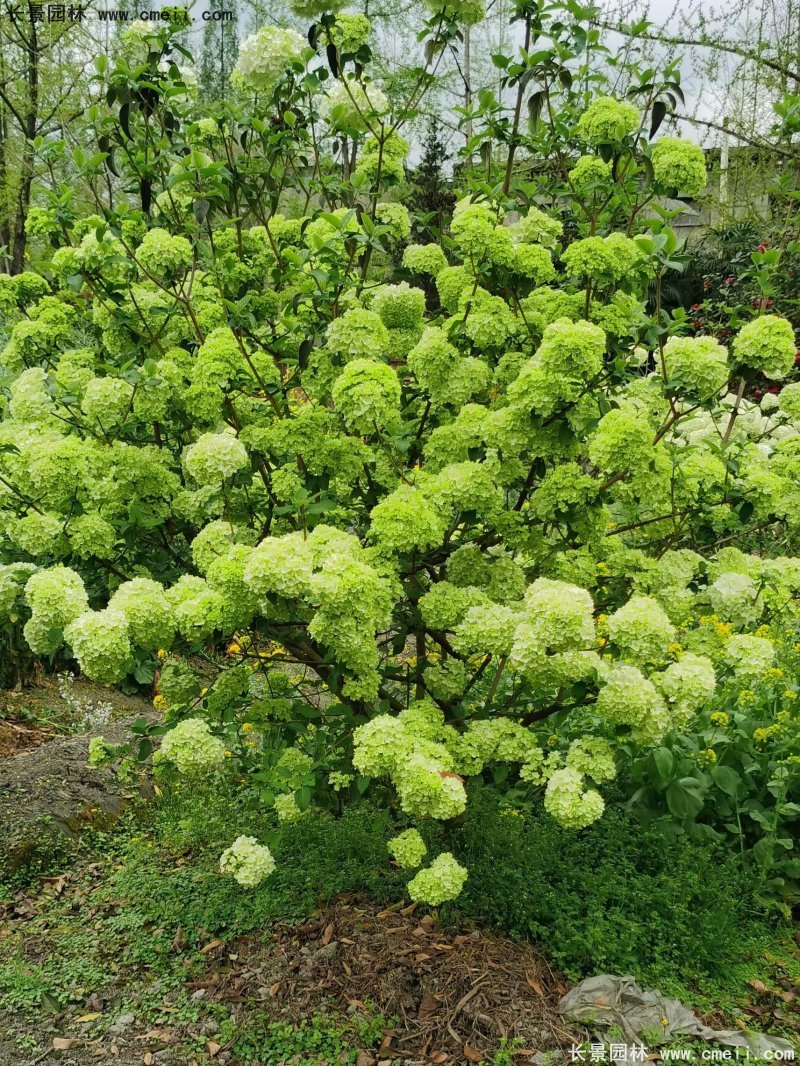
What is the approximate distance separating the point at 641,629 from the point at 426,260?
1.66m

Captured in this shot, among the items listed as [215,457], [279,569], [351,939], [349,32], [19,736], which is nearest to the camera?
[279,569]

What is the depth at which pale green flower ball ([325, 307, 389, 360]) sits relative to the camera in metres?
2.80

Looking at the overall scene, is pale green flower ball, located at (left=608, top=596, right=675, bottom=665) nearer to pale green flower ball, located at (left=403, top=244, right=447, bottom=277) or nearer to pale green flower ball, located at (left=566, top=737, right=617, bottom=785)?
pale green flower ball, located at (left=566, top=737, right=617, bottom=785)

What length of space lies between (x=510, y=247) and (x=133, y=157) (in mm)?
1471

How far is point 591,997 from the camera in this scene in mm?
2949

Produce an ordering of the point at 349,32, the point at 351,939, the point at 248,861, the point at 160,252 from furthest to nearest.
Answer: the point at 351,939
the point at 349,32
the point at 160,252
the point at 248,861

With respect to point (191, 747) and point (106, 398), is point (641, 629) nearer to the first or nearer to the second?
point (191, 747)

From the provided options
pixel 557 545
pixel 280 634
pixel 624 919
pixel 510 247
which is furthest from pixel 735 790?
pixel 510 247

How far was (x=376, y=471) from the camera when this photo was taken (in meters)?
3.21

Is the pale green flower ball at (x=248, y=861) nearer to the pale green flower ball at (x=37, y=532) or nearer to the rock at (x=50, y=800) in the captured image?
the pale green flower ball at (x=37, y=532)

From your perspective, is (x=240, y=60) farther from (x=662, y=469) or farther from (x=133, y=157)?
(x=662, y=469)

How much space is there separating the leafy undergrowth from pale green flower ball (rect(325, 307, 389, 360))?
5.27 feet

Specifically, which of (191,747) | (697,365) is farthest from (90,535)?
(697,365)

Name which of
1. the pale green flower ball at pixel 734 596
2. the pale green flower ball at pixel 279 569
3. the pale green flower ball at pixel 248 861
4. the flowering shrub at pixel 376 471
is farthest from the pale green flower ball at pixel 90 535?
the pale green flower ball at pixel 734 596
